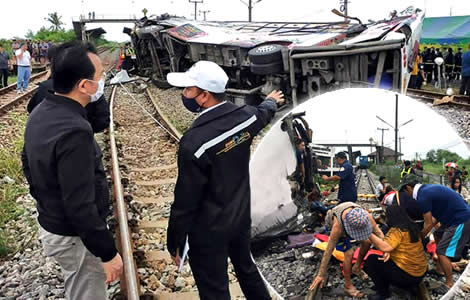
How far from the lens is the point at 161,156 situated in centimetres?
738

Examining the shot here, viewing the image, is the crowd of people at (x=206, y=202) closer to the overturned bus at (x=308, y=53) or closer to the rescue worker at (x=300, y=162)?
the rescue worker at (x=300, y=162)

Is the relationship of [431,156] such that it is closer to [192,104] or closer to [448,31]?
[192,104]

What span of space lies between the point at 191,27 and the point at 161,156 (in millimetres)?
6867

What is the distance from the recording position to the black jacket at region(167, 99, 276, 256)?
7.67ft

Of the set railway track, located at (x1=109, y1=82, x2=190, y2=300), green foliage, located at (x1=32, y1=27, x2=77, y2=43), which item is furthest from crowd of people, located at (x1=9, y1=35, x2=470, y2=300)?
green foliage, located at (x1=32, y1=27, x2=77, y2=43)

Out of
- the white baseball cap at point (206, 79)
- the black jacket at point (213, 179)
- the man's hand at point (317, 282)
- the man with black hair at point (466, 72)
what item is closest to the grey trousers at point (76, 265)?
the black jacket at point (213, 179)

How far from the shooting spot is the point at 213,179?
2.41 m

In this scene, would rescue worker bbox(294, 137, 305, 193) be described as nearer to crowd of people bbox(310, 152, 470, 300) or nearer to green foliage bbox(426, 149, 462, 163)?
crowd of people bbox(310, 152, 470, 300)

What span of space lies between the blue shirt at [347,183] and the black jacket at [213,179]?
572mm

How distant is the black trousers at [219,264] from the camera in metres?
2.55

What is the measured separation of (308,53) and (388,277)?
644cm

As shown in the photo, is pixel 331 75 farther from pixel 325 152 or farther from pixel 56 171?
pixel 56 171

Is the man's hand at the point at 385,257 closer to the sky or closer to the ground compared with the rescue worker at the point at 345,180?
closer to the ground

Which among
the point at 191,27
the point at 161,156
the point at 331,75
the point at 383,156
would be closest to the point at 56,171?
the point at 383,156
